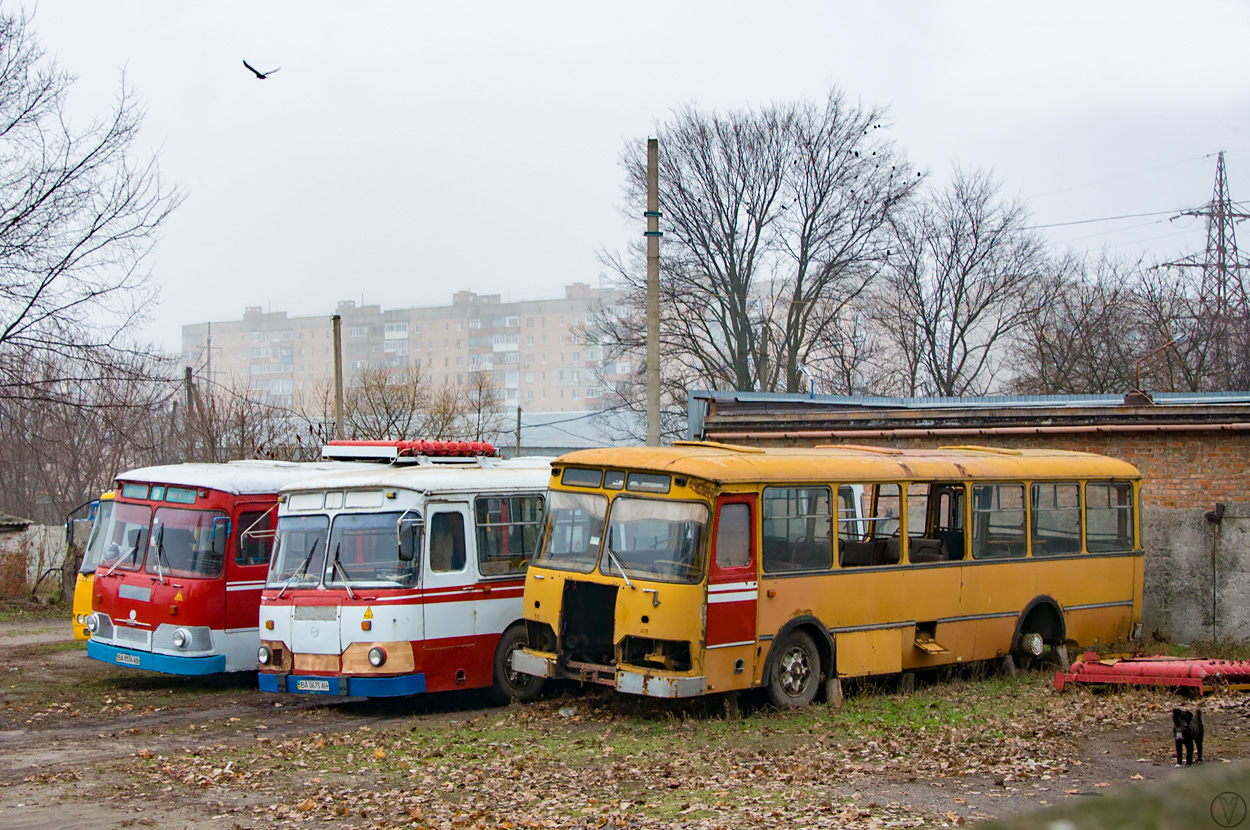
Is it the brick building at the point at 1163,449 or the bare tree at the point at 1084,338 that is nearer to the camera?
the brick building at the point at 1163,449

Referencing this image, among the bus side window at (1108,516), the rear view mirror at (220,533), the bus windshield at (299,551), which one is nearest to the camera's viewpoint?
the bus windshield at (299,551)

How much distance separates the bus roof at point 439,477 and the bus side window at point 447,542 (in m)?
0.34

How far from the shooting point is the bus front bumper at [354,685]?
1247 cm

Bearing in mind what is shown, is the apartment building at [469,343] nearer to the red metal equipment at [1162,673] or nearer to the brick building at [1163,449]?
the brick building at [1163,449]

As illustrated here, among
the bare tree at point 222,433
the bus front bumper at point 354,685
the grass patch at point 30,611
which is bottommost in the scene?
the grass patch at point 30,611

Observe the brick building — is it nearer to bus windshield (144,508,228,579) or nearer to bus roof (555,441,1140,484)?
bus roof (555,441,1140,484)

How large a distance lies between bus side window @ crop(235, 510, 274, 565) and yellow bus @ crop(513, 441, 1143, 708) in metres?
4.21

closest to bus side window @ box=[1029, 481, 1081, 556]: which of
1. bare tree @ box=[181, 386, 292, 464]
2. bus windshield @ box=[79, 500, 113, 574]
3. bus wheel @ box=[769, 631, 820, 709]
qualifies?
bus wheel @ box=[769, 631, 820, 709]

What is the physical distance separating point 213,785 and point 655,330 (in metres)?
Result: 11.0

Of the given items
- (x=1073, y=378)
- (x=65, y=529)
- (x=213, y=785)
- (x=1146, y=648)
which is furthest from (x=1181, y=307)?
(x=213, y=785)

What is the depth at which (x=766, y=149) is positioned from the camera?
43938mm

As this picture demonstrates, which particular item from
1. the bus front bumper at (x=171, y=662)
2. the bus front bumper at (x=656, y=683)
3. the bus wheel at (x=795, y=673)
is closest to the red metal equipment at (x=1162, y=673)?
the bus wheel at (x=795, y=673)

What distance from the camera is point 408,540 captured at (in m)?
13.0

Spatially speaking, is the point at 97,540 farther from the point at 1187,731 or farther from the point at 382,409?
the point at 382,409
